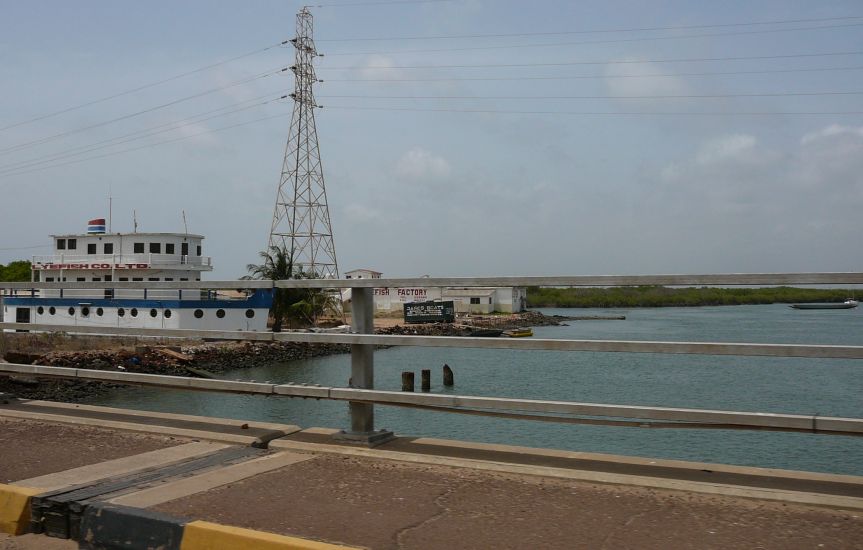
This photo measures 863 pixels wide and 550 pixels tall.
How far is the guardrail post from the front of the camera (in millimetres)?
5984

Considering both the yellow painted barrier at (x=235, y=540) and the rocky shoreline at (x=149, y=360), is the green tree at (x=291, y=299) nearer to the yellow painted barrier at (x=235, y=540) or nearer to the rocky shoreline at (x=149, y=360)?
the rocky shoreline at (x=149, y=360)

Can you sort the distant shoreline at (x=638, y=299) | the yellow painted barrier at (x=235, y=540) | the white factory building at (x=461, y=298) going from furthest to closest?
1. the distant shoreline at (x=638, y=299)
2. the white factory building at (x=461, y=298)
3. the yellow painted barrier at (x=235, y=540)

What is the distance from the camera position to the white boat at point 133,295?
41469 millimetres

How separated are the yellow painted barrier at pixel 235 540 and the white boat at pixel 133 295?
122ft

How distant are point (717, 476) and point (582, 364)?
33.5m

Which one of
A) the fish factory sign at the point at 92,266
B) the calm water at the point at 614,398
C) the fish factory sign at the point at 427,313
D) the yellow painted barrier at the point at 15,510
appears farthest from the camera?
the fish factory sign at the point at 427,313

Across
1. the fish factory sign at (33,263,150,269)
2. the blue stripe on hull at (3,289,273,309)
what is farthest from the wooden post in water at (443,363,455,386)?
the fish factory sign at (33,263,150,269)

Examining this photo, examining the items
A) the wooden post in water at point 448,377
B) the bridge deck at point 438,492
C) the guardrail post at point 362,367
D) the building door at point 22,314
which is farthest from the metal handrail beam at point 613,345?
the building door at point 22,314

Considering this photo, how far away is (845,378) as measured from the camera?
29.8 m

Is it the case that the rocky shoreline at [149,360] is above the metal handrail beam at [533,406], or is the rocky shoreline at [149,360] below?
below

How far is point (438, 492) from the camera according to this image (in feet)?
15.7

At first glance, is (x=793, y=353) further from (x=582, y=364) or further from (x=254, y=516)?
(x=582, y=364)

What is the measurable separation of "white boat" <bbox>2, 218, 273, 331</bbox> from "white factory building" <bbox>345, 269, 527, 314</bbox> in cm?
3776

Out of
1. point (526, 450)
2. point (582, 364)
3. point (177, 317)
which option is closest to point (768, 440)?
point (526, 450)
